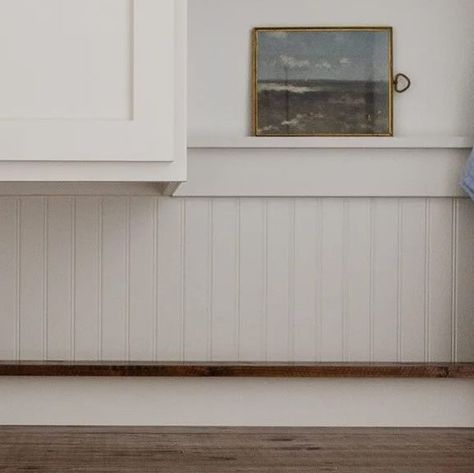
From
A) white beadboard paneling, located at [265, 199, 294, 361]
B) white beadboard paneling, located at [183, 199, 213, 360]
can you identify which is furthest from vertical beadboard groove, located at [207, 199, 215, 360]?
white beadboard paneling, located at [265, 199, 294, 361]

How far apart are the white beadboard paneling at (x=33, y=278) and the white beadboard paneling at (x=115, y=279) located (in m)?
0.11

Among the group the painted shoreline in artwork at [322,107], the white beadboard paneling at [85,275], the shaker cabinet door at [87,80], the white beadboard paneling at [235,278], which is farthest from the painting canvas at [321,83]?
the shaker cabinet door at [87,80]

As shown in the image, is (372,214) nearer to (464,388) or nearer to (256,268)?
(256,268)

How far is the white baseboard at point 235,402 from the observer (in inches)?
80.0

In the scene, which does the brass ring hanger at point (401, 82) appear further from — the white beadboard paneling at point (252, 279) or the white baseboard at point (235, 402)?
the white baseboard at point (235, 402)

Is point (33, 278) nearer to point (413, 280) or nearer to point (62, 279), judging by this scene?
point (62, 279)

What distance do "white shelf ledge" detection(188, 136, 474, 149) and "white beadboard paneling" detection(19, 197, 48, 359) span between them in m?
0.32

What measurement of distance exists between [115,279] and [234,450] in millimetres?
450

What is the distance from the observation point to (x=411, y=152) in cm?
205

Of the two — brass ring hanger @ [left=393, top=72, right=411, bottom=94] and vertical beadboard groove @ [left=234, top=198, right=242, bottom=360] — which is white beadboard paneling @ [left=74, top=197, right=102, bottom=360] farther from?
brass ring hanger @ [left=393, top=72, right=411, bottom=94]

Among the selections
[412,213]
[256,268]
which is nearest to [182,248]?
[256,268]

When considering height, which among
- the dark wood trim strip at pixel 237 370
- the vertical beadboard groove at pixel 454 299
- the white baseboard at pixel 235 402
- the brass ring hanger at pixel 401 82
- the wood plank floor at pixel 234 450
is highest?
the brass ring hanger at pixel 401 82

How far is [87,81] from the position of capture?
1605mm

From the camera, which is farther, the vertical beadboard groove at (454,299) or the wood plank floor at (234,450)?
the vertical beadboard groove at (454,299)
